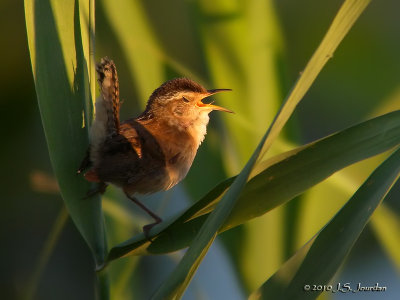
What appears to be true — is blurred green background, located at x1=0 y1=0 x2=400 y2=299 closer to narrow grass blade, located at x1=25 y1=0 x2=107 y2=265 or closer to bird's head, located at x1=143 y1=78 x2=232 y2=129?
bird's head, located at x1=143 y1=78 x2=232 y2=129

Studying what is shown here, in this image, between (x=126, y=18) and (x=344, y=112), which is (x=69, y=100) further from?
(x=344, y=112)

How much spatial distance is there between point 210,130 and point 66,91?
0.90 meters

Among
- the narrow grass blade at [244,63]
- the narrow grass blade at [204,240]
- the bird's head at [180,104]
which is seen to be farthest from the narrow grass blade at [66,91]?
the bird's head at [180,104]

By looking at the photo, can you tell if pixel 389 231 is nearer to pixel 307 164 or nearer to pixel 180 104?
pixel 307 164

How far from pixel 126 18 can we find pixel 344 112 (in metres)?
1.26

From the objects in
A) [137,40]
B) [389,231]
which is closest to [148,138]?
[137,40]

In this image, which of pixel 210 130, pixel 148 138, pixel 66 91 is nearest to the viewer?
pixel 66 91

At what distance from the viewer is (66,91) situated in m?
1.51

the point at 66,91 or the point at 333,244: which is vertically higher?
the point at 66,91

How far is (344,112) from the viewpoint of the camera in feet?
9.32

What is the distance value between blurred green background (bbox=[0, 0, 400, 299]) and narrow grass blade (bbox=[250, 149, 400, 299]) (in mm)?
628

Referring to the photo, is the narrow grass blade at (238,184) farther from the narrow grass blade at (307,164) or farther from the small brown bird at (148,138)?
the small brown bird at (148,138)

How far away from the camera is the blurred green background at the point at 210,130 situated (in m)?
1.98

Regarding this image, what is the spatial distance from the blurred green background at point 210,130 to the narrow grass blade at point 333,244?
63 cm
